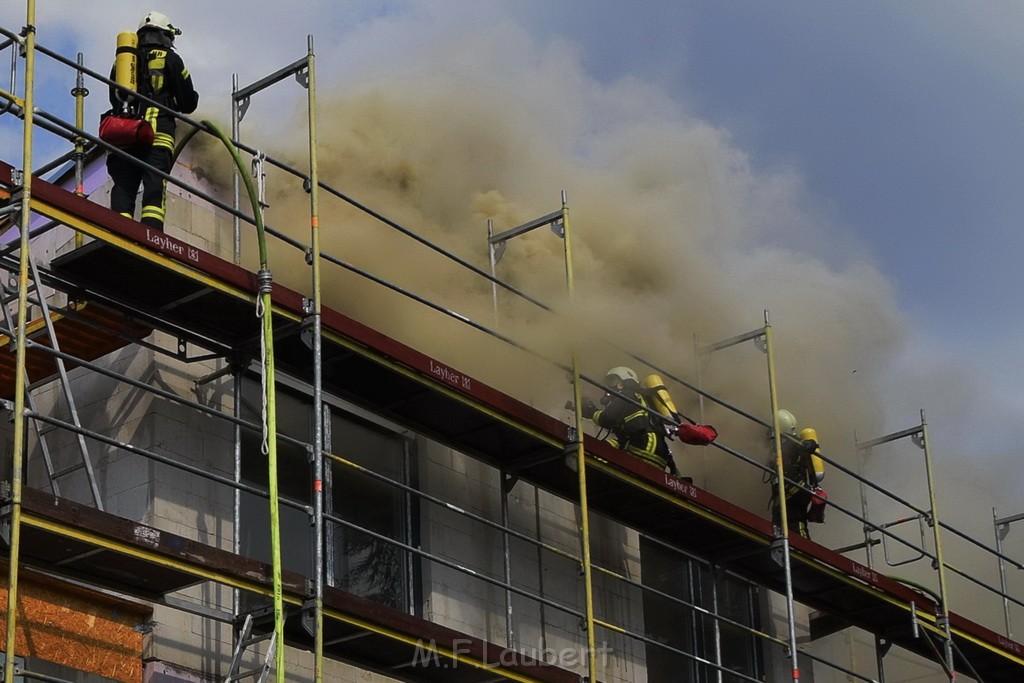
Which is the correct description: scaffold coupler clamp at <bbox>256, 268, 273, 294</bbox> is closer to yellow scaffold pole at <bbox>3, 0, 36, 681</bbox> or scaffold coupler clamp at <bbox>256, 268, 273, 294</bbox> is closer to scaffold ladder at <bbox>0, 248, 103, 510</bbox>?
scaffold ladder at <bbox>0, 248, 103, 510</bbox>

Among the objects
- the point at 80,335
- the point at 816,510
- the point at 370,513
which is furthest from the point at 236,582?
the point at 816,510

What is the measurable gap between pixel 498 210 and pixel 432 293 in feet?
8.40

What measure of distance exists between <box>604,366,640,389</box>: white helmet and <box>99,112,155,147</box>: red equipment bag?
19.8ft

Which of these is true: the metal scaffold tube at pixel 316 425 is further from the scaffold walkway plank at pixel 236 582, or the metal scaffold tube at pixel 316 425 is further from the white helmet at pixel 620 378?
the white helmet at pixel 620 378

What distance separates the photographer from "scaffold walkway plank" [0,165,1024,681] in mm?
12406

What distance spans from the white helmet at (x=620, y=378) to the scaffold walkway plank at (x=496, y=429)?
5.13 ft

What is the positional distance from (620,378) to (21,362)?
7945 millimetres

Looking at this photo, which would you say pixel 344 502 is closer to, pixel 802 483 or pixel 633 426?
pixel 633 426

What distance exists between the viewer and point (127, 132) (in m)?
13.0

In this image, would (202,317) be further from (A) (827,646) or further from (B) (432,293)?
(A) (827,646)

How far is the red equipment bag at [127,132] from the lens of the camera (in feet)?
42.6

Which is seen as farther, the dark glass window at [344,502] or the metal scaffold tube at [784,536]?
the metal scaffold tube at [784,536]

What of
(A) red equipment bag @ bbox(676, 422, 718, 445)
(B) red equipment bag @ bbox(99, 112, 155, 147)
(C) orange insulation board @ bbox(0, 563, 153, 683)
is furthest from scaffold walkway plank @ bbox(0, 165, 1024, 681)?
(C) orange insulation board @ bbox(0, 563, 153, 683)

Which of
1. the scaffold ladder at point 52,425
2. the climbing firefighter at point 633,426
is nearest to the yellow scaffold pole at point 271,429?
the scaffold ladder at point 52,425
